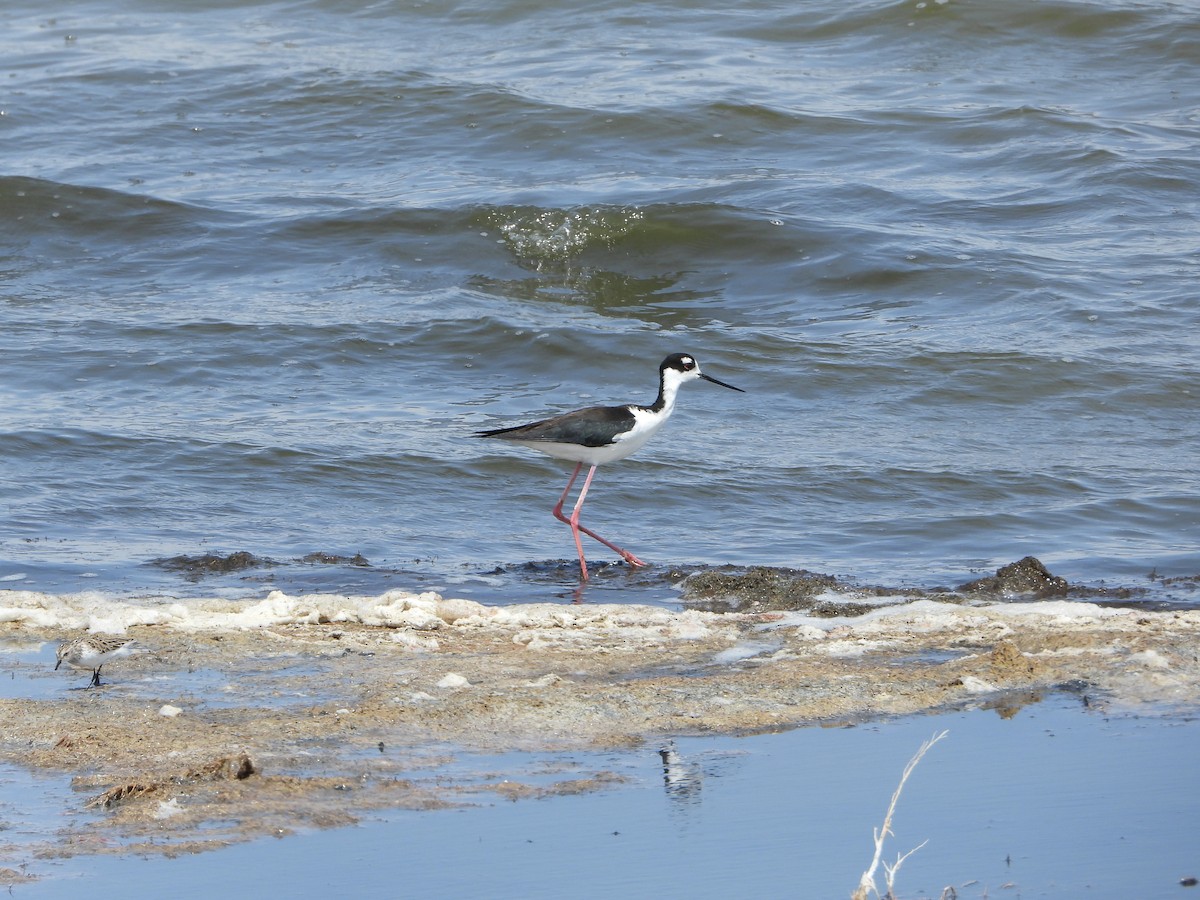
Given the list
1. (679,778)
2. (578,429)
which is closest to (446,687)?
(679,778)

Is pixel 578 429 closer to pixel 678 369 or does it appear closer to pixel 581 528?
pixel 581 528

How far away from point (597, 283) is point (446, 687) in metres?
10.3

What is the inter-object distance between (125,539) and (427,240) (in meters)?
7.59

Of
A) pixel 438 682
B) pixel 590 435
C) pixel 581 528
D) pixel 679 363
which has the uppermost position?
pixel 679 363

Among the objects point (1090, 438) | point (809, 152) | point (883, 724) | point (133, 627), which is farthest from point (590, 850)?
point (809, 152)

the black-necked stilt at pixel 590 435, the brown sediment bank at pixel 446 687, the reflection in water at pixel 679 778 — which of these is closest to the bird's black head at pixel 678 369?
the black-necked stilt at pixel 590 435

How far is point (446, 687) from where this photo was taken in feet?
19.4

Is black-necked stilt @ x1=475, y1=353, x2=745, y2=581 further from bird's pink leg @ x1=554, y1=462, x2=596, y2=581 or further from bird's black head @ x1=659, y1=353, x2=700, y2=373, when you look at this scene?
bird's black head @ x1=659, y1=353, x2=700, y2=373

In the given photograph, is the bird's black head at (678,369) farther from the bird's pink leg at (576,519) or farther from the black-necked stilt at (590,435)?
the bird's pink leg at (576,519)

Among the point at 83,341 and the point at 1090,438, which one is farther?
the point at 83,341

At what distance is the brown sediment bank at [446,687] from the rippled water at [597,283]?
140cm

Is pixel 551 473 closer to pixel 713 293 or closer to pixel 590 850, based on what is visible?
pixel 713 293

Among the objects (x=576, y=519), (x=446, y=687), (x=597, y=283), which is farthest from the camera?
(x=597, y=283)

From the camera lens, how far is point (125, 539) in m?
9.22
